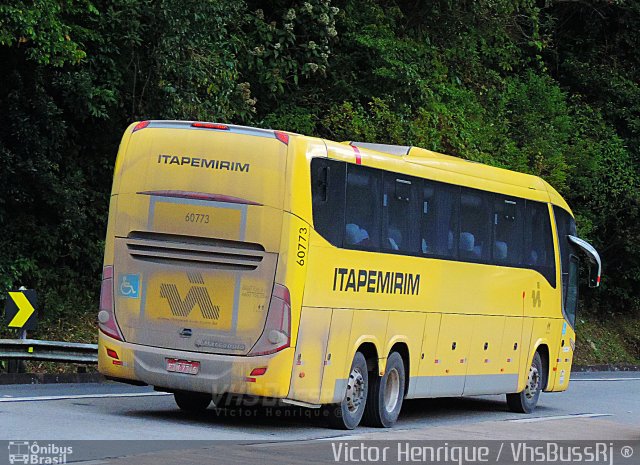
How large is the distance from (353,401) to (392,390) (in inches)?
45.1

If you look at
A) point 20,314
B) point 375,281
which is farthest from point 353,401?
point 20,314

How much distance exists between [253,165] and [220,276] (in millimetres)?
1311

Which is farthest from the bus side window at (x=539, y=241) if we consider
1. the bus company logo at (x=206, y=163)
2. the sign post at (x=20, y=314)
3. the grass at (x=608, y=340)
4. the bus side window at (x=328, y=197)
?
the grass at (x=608, y=340)

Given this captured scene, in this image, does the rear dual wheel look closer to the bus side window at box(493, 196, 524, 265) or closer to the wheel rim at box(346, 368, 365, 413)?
the wheel rim at box(346, 368, 365, 413)

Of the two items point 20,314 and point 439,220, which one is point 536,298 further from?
point 20,314

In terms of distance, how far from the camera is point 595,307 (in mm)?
43781

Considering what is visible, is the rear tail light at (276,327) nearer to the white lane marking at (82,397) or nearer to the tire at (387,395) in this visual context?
the tire at (387,395)

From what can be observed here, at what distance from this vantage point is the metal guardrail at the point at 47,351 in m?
20.3

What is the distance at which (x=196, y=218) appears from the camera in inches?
601

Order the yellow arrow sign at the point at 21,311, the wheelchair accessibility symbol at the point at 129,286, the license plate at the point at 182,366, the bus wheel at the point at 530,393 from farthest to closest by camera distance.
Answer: the bus wheel at the point at 530,393, the yellow arrow sign at the point at 21,311, the wheelchair accessibility symbol at the point at 129,286, the license plate at the point at 182,366

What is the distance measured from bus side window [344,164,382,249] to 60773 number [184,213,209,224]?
5.95 ft

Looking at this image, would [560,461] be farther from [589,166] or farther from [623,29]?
[623,29]

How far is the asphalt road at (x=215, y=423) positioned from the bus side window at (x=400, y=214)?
236 centimetres

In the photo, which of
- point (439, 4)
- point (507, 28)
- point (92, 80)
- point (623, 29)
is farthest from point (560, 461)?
point (623, 29)
